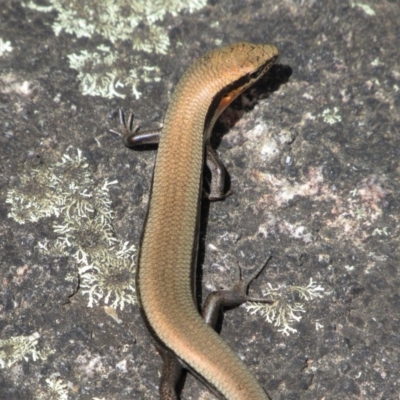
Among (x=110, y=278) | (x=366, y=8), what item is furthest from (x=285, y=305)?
(x=366, y=8)

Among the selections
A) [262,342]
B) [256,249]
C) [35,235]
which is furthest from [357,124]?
[35,235]

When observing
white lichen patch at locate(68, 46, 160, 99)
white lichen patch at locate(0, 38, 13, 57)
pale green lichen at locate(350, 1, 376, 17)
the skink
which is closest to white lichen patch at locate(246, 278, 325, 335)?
the skink

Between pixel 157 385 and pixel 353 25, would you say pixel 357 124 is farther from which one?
pixel 157 385

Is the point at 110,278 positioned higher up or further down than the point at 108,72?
further down

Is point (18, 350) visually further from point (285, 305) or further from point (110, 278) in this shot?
point (285, 305)

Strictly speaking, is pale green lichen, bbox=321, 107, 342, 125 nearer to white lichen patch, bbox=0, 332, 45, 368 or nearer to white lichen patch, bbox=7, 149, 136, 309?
white lichen patch, bbox=7, 149, 136, 309
